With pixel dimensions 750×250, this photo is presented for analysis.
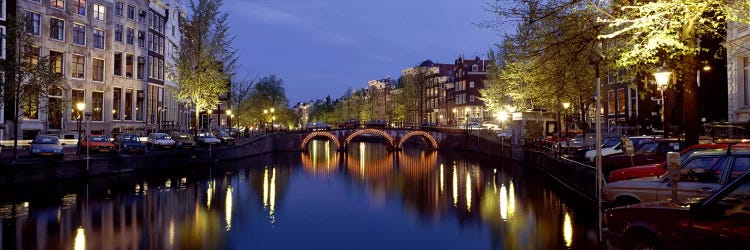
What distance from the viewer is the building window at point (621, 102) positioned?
6059 centimetres

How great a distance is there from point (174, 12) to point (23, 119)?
36086 mm

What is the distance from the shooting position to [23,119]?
2083 inches

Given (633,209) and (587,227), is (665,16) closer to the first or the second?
(587,227)

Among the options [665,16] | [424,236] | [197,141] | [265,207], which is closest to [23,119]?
[197,141]

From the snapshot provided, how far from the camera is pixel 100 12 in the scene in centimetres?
6206

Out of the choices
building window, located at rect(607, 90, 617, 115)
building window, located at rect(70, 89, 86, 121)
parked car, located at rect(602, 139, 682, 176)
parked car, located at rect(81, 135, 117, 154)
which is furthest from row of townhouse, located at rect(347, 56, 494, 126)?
parked car, located at rect(602, 139, 682, 176)

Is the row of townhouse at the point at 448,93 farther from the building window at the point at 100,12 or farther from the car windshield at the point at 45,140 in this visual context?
the car windshield at the point at 45,140

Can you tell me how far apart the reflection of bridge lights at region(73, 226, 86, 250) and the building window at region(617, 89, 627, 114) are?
53411 mm

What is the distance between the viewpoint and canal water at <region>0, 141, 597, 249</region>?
19.3 meters

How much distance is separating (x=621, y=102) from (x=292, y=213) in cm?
4524

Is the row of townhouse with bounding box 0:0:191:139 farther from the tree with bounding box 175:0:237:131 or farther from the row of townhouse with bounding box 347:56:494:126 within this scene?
the row of townhouse with bounding box 347:56:494:126

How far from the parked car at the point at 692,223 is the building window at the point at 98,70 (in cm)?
6100

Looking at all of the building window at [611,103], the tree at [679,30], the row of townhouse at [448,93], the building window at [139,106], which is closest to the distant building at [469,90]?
the row of townhouse at [448,93]

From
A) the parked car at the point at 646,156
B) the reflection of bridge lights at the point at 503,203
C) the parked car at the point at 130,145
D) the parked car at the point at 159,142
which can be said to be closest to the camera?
the parked car at the point at 646,156
